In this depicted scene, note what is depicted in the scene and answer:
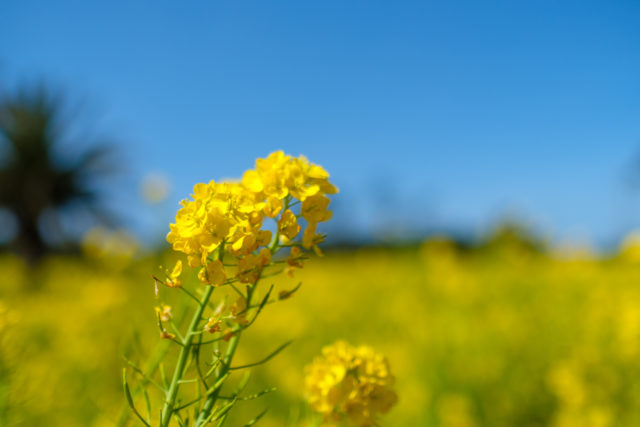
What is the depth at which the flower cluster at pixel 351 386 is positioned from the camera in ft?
3.23

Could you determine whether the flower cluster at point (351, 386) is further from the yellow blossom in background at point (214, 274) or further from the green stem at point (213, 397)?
the yellow blossom in background at point (214, 274)

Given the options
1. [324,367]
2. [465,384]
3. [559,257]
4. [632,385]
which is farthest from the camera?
[559,257]

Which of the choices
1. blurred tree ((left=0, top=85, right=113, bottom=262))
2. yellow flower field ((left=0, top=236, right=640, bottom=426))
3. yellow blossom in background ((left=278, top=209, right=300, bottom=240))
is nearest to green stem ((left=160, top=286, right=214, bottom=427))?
yellow blossom in background ((left=278, top=209, right=300, bottom=240))

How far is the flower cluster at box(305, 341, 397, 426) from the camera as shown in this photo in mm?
985

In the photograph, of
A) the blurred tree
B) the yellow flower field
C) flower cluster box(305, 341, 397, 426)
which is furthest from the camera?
the blurred tree

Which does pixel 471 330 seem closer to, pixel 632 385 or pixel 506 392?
pixel 506 392

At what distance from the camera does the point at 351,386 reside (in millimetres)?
996

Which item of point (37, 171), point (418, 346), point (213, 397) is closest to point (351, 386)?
point (213, 397)

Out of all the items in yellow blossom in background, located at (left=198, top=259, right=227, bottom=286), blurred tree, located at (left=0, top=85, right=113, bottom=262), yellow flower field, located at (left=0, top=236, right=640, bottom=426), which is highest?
blurred tree, located at (left=0, top=85, right=113, bottom=262)

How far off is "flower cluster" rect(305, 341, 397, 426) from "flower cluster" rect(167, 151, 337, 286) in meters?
0.28

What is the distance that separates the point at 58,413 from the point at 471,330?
3.23m

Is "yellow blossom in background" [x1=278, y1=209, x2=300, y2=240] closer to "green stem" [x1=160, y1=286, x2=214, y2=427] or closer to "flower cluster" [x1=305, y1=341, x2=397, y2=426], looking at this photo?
"green stem" [x1=160, y1=286, x2=214, y2=427]

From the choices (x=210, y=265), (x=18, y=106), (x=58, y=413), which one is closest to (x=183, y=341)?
(x=210, y=265)

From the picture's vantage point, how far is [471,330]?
4320 millimetres
